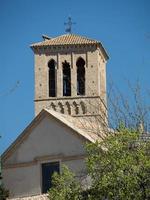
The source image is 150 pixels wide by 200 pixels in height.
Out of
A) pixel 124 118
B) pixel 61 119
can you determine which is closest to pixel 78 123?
pixel 61 119

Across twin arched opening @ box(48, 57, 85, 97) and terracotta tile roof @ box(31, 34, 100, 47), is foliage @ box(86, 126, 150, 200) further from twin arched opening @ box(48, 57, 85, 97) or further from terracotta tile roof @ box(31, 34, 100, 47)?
twin arched opening @ box(48, 57, 85, 97)

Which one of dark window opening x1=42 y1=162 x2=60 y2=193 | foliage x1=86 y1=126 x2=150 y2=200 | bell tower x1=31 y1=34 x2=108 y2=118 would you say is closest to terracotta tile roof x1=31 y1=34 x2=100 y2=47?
bell tower x1=31 y1=34 x2=108 y2=118

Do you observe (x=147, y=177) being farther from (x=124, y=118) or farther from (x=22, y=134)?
(x=22, y=134)

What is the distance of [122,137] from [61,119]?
13138 mm

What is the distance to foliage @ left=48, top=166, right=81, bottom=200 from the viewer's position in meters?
28.2

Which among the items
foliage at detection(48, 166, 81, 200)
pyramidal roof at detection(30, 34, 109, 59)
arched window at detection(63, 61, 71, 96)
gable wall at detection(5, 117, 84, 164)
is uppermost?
pyramidal roof at detection(30, 34, 109, 59)

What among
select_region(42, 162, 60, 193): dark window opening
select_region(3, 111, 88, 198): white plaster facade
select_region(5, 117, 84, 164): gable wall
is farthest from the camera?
select_region(42, 162, 60, 193): dark window opening

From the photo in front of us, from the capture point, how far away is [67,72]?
82.4 meters

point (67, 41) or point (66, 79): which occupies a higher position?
point (67, 41)

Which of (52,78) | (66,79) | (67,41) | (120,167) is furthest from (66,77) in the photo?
(120,167)

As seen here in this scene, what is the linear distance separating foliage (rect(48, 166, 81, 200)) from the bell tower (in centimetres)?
4951

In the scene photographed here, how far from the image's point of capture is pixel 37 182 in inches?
1570

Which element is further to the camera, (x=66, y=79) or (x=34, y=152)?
(x=66, y=79)

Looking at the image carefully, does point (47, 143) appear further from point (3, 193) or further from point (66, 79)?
point (66, 79)
